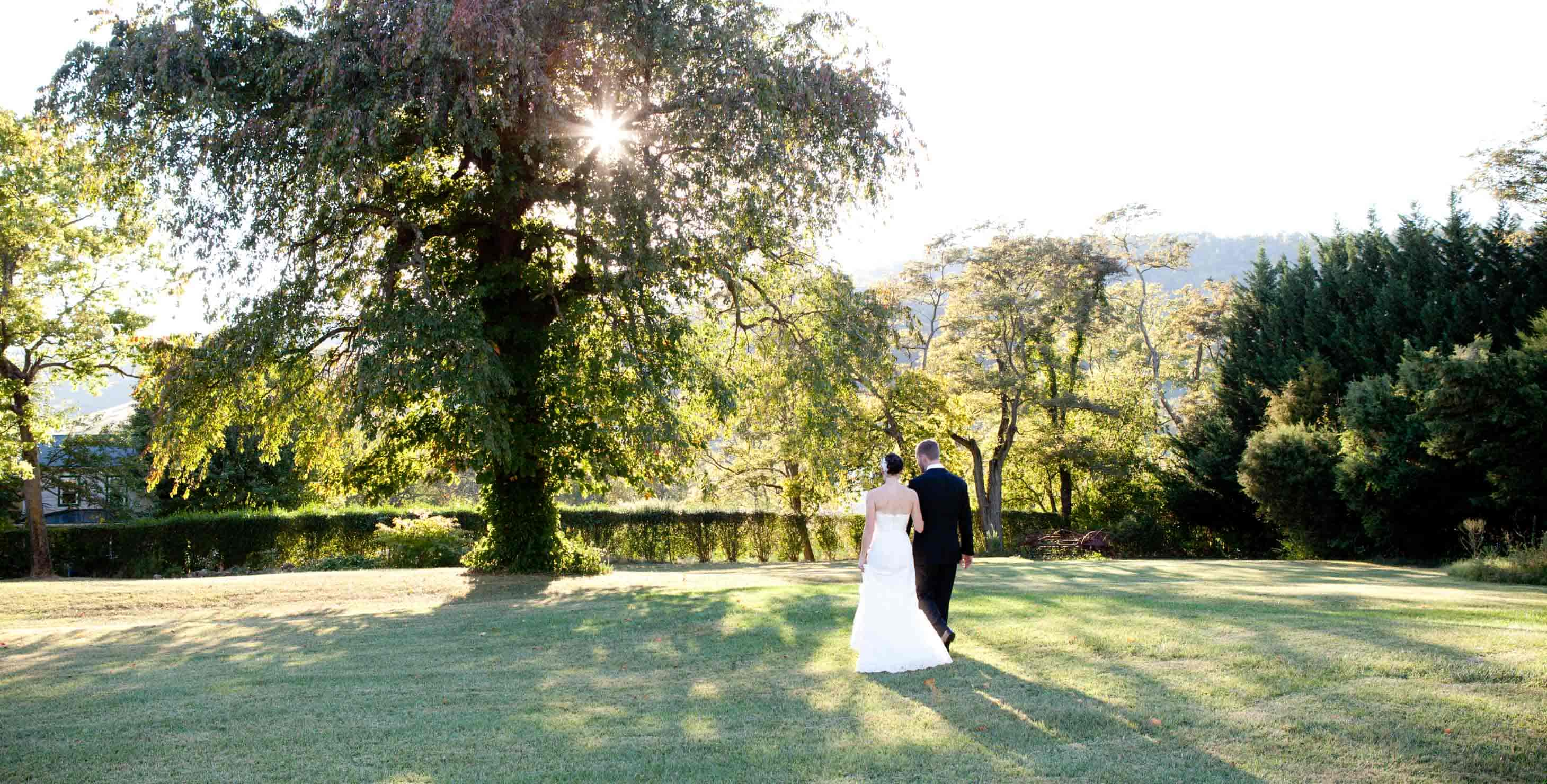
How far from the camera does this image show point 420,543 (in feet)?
83.5

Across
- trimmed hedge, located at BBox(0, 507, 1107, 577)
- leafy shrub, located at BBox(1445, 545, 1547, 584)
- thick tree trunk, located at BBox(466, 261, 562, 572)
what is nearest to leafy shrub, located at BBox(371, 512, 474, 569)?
trimmed hedge, located at BBox(0, 507, 1107, 577)

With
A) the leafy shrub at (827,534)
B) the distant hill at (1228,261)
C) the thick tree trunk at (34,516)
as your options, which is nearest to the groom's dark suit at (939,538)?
the thick tree trunk at (34,516)

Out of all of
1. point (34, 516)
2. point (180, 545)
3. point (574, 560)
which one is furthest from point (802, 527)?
point (34, 516)

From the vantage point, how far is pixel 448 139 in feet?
51.9

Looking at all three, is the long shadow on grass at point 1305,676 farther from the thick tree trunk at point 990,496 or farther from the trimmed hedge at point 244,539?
the thick tree trunk at point 990,496

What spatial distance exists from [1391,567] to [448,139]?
22.5 metres

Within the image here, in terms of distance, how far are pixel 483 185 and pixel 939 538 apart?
12.0 metres

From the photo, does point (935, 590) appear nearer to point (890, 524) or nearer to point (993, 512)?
point (890, 524)

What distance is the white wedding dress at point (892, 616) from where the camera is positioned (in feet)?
25.5

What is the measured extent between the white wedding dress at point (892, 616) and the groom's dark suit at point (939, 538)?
0.93ft

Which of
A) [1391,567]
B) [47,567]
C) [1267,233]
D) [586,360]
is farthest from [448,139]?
[1267,233]

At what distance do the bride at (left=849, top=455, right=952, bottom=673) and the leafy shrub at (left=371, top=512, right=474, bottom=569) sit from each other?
774 inches

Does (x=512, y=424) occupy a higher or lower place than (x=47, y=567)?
higher

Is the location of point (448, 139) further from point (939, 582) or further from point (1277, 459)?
point (1277, 459)
